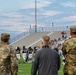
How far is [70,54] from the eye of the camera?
8867mm

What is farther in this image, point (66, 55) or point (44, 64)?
point (66, 55)

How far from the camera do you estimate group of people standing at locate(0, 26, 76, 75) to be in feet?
27.0

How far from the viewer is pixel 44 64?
27.1 ft

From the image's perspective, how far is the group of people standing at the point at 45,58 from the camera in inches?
324

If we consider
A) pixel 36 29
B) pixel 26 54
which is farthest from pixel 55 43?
pixel 26 54

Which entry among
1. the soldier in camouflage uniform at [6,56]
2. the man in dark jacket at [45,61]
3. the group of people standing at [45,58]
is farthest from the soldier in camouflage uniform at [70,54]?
the soldier in camouflage uniform at [6,56]

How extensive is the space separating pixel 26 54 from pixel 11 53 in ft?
82.7

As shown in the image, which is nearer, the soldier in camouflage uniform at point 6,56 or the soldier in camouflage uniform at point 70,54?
the soldier in camouflage uniform at point 70,54

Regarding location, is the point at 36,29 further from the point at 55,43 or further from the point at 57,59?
the point at 57,59

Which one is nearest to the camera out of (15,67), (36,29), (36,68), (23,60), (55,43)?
(36,68)

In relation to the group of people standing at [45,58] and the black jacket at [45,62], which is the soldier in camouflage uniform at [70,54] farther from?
the black jacket at [45,62]

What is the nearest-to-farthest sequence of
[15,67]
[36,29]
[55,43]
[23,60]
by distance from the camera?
[15,67], [23,60], [55,43], [36,29]

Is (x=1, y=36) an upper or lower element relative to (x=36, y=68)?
upper

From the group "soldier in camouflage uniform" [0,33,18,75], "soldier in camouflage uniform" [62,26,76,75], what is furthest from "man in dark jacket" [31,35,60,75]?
"soldier in camouflage uniform" [0,33,18,75]
